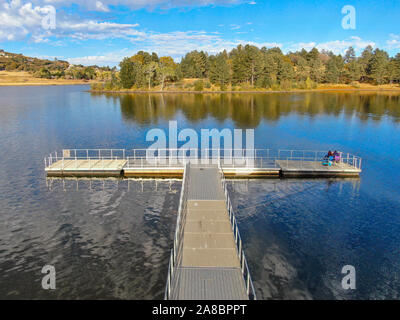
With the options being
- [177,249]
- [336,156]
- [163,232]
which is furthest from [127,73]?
[177,249]

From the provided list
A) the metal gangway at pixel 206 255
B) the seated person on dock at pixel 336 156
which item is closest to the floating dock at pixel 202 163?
the seated person on dock at pixel 336 156

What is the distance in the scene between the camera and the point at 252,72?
15175 centimetres

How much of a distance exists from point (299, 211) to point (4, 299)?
22378mm

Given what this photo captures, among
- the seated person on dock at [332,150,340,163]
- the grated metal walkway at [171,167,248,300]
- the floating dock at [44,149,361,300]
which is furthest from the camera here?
the seated person on dock at [332,150,340,163]

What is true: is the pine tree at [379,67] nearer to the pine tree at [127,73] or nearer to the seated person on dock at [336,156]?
the pine tree at [127,73]

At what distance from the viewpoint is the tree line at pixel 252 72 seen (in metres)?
152

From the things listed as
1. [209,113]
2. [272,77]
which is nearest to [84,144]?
[209,113]

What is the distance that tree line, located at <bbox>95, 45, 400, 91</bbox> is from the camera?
152m

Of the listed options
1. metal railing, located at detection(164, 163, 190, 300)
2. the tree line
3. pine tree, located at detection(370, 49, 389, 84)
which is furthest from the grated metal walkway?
pine tree, located at detection(370, 49, 389, 84)

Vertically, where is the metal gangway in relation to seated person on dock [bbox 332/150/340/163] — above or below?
below

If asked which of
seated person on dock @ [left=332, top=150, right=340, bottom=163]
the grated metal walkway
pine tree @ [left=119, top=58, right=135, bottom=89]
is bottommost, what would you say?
the grated metal walkway

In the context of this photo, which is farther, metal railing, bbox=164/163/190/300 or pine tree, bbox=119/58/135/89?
pine tree, bbox=119/58/135/89

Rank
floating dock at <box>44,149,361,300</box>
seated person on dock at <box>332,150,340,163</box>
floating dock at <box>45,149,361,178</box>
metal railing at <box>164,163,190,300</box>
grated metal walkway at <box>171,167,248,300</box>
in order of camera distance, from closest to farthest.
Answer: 1. grated metal walkway at <box>171,167,248,300</box>
2. metal railing at <box>164,163,190,300</box>
3. floating dock at <box>44,149,361,300</box>
4. floating dock at <box>45,149,361,178</box>
5. seated person on dock at <box>332,150,340,163</box>

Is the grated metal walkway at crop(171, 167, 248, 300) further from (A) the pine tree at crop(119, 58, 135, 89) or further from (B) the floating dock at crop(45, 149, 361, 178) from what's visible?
(A) the pine tree at crop(119, 58, 135, 89)
